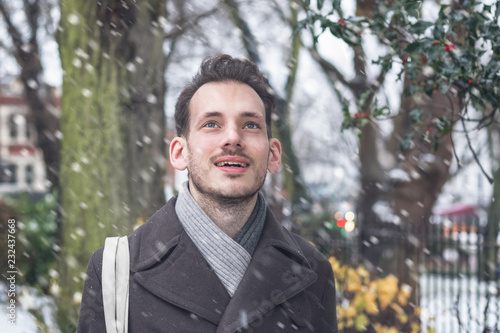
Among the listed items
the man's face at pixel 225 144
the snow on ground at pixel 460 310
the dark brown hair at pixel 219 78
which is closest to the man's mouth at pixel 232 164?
the man's face at pixel 225 144

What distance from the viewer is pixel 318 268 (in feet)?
8.25

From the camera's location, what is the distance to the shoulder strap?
205 cm

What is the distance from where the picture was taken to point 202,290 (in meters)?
2.20

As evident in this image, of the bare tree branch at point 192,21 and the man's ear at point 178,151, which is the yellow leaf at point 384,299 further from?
the bare tree branch at point 192,21

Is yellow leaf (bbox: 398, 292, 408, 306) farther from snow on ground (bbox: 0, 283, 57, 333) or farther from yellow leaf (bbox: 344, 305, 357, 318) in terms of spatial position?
snow on ground (bbox: 0, 283, 57, 333)

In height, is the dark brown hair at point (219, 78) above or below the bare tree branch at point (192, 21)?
below

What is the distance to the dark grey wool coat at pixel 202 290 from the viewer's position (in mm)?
2123

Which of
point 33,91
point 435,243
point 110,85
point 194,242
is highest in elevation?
point 33,91

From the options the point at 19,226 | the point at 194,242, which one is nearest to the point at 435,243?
the point at 19,226

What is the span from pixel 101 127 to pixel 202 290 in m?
3.50

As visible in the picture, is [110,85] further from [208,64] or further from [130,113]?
[208,64]

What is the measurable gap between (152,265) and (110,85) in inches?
140

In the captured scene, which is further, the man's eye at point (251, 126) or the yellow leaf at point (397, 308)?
the yellow leaf at point (397, 308)

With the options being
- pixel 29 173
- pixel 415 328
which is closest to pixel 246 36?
pixel 415 328
